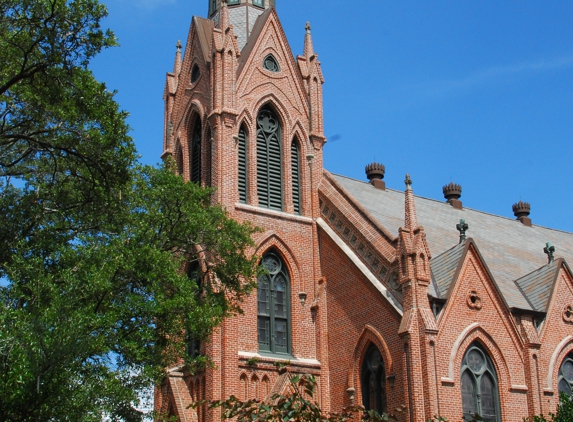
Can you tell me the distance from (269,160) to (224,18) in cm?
537

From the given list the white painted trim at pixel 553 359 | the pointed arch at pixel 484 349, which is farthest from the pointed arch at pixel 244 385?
the white painted trim at pixel 553 359

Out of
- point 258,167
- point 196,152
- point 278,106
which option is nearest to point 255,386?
point 258,167

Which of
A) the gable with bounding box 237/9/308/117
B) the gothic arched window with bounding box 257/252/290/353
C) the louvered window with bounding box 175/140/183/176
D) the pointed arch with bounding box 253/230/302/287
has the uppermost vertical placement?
the gable with bounding box 237/9/308/117

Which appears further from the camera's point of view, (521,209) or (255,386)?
(521,209)

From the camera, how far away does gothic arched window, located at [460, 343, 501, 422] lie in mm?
25016

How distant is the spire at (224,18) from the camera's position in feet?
98.3

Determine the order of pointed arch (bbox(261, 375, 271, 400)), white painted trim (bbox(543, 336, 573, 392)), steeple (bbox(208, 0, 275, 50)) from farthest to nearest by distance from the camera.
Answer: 1. steeple (bbox(208, 0, 275, 50))
2. white painted trim (bbox(543, 336, 573, 392))
3. pointed arch (bbox(261, 375, 271, 400))

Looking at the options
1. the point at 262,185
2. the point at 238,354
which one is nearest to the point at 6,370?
the point at 238,354

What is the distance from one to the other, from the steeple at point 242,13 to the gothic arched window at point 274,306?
8.81 metres

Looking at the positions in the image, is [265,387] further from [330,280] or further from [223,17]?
[223,17]

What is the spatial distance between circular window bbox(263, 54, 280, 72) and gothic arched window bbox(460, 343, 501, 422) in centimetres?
1197

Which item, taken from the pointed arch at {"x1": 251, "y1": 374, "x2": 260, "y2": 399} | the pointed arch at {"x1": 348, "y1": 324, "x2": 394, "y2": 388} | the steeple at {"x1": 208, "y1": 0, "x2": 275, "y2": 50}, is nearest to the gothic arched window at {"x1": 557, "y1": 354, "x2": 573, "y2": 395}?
the pointed arch at {"x1": 348, "y1": 324, "x2": 394, "y2": 388}

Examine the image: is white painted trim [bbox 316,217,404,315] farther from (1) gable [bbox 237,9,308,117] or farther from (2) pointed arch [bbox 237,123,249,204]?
(1) gable [bbox 237,9,308,117]

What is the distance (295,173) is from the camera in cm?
2966
